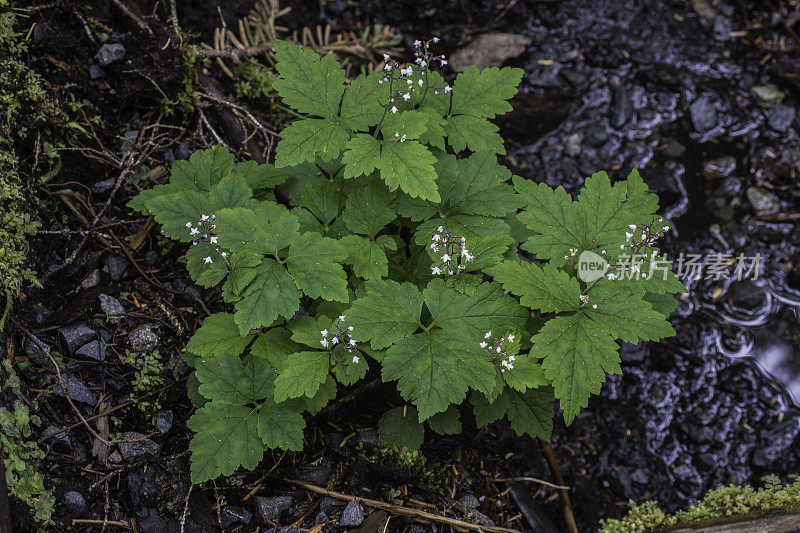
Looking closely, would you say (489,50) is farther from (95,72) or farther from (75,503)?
(75,503)

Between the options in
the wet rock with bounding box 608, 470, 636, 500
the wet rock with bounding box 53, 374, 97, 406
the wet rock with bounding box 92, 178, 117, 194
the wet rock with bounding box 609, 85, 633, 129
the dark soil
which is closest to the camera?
the wet rock with bounding box 53, 374, 97, 406

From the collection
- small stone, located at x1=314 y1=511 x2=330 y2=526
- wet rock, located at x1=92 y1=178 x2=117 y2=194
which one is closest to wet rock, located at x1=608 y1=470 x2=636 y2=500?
small stone, located at x1=314 y1=511 x2=330 y2=526

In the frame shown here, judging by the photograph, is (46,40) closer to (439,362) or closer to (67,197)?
(67,197)

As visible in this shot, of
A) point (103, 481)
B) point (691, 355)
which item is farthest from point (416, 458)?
point (691, 355)

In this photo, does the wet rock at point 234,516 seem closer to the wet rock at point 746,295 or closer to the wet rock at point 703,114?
the wet rock at point 746,295

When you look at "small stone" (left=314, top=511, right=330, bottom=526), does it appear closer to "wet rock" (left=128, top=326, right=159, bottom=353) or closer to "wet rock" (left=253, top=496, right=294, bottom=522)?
"wet rock" (left=253, top=496, right=294, bottom=522)

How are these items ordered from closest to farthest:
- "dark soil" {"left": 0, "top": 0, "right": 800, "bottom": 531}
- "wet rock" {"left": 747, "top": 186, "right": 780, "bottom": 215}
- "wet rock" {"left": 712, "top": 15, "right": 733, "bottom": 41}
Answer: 1. "dark soil" {"left": 0, "top": 0, "right": 800, "bottom": 531}
2. "wet rock" {"left": 747, "top": 186, "right": 780, "bottom": 215}
3. "wet rock" {"left": 712, "top": 15, "right": 733, "bottom": 41}

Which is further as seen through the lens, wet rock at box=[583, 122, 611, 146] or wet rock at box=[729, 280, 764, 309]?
wet rock at box=[583, 122, 611, 146]
